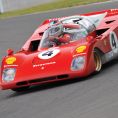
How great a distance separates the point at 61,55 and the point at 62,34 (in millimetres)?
1110

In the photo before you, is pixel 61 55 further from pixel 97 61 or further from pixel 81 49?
pixel 97 61

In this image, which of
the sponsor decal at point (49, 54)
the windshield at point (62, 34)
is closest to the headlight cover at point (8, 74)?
the sponsor decal at point (49, 54)

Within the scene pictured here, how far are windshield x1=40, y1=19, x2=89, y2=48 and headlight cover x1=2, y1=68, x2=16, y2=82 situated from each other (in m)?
1.01

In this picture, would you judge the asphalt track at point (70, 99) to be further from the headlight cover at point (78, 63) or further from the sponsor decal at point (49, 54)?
the sponsor decal at point (49, 54)

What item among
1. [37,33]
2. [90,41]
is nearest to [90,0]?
[37,33]

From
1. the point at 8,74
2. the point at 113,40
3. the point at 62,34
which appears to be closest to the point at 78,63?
the point at 8,74

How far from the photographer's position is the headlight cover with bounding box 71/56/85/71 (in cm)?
935

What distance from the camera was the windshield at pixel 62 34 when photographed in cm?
1040

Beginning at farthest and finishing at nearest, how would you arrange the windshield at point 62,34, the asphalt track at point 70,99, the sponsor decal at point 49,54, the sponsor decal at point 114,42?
the sponsor decal at point 114,42 → the windshield at point 62,34 → the sponsor decal at point 49,54 → the asphalt track at point 70,99

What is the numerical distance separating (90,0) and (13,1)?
27.3 feet

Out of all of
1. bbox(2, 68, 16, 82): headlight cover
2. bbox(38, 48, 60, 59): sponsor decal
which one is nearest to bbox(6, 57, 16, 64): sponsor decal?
bbox(2, 68, 16, 82): headlight cover

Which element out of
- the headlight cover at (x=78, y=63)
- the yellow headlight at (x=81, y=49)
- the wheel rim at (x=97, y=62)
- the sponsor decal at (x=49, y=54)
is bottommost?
the wheel rim at (x=97, y=62)

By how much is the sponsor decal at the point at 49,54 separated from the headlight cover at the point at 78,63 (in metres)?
0.39

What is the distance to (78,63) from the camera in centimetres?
936
